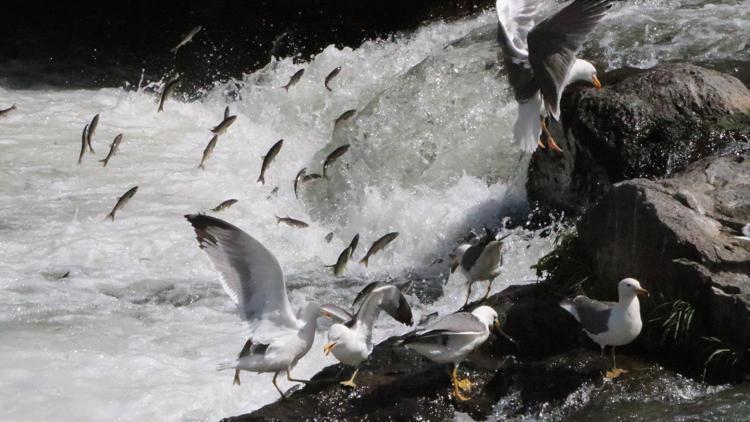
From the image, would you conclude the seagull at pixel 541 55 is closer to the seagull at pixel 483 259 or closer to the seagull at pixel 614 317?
the seagull at pixel 483 259

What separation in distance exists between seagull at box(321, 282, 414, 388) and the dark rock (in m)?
2.45

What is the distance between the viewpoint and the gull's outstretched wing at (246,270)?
16.0 feet

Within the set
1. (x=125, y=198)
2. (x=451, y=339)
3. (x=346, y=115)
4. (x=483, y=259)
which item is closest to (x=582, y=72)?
(x=483, y=259)

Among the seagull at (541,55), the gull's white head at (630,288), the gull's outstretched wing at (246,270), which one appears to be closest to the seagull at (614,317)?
the gull's white head at (630,288)

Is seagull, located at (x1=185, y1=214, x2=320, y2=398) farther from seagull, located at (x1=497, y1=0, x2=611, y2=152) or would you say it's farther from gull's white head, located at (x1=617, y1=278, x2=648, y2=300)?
seagull, located at (x1=497, y1=0, x2=611, y2=152)

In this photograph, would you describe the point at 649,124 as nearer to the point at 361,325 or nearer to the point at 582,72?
Answer: the point at 582,72

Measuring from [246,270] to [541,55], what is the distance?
2.34 metres

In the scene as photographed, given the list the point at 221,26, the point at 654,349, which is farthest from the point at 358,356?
the point at 221,26

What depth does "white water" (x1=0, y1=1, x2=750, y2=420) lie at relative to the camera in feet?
20.1

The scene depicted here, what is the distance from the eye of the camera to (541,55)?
6.14m

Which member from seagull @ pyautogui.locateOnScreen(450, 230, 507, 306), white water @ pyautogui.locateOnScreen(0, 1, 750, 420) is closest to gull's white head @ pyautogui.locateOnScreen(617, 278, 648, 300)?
seagull @ pyautogui.locateOnScreen(450, 230, 507, 306)

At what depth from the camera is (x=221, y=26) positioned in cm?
1480

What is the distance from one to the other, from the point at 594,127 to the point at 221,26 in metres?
8.86

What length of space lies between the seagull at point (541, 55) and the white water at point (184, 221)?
103cm
